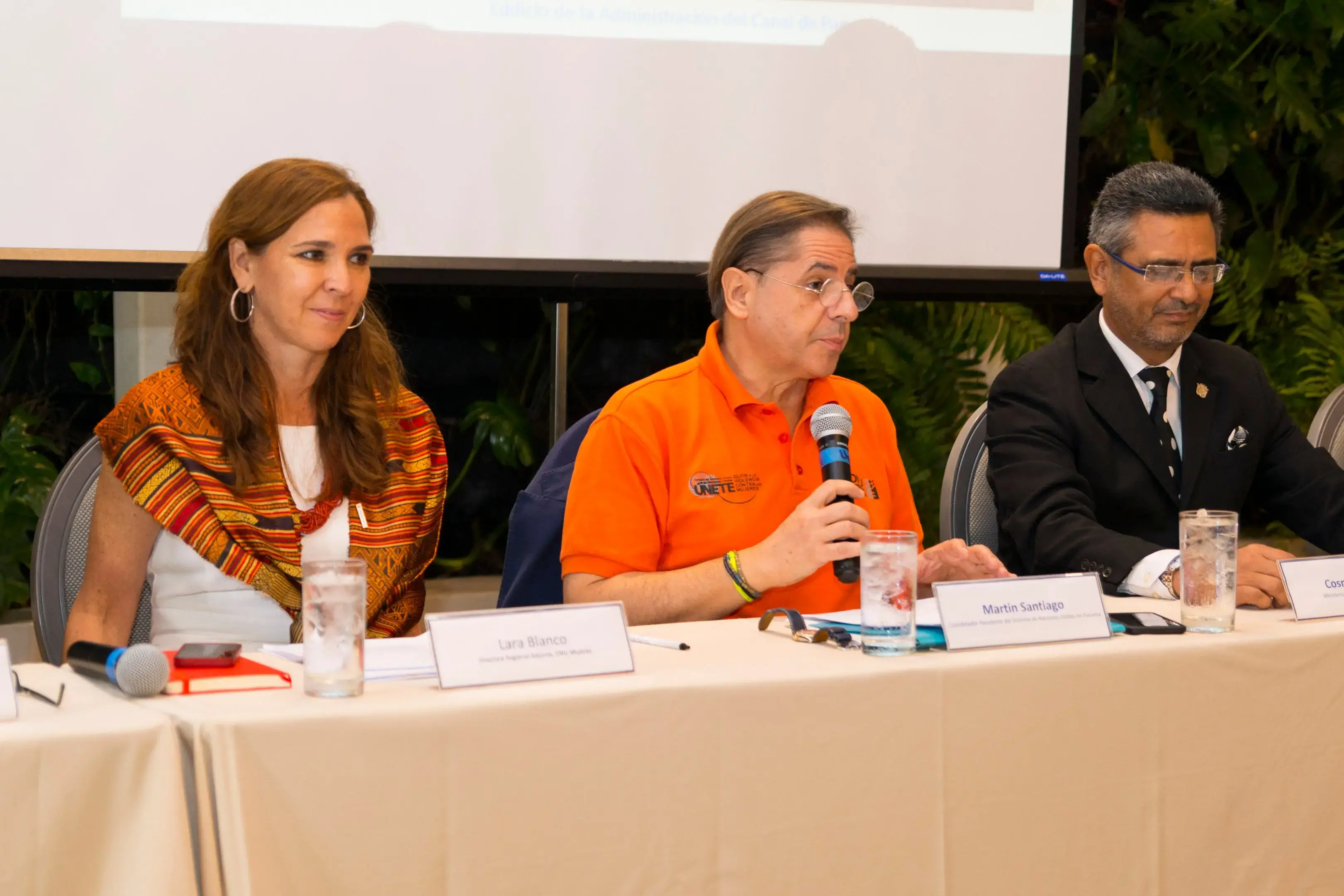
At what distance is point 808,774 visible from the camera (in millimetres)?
1344

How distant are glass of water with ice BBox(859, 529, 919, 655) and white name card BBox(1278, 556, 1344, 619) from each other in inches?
22.1

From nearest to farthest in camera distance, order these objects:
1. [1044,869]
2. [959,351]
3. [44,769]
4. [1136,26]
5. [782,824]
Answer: [44,769] → [782,824] → [1044,869] → [959,351] → [1136,26]

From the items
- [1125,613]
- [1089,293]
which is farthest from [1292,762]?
[1089,293]

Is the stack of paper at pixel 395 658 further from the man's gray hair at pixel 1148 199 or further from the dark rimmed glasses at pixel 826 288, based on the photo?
the man's gray hair at pixel 1148 199

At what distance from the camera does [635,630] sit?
1.65m

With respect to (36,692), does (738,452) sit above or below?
above

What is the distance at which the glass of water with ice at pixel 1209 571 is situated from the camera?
1.64 metres

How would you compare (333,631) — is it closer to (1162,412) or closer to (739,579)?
(739,579)

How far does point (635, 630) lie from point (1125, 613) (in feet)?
1.97

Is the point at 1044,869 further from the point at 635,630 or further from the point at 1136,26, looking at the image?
the point at 1136,26

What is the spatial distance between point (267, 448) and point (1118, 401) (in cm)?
142

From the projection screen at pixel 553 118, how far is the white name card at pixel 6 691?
1.98 m

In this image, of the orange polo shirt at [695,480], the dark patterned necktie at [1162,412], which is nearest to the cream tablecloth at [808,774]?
the orange polo shirt at [695,480]

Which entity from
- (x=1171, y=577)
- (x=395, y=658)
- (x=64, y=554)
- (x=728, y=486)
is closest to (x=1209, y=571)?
(x=1171, y=577)
